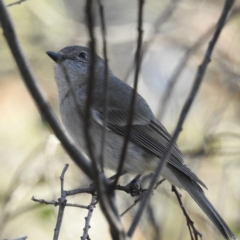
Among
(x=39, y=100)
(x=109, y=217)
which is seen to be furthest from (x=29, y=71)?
(x=109, y=217)

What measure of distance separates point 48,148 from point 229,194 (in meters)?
2.43

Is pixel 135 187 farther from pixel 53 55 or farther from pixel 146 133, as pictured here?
pixel 53 55

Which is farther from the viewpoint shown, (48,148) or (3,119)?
(3,119)

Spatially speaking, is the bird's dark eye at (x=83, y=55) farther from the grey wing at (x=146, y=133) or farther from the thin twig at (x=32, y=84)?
the thin twig at (x=32, y=84)

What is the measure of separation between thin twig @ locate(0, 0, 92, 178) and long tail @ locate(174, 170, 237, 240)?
1.93 meters

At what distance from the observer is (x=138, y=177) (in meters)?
4.39

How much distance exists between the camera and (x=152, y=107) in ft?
20.3

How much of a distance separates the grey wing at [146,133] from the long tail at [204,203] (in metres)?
0.09

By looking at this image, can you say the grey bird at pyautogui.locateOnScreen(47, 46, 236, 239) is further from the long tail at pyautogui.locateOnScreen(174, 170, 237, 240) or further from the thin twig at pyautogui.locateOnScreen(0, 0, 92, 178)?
the thin twig at pyautogui.locateOnScreen(0, 0, 92, 178)

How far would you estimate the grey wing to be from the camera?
4.20 meters

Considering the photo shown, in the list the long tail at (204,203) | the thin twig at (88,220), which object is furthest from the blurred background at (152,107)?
the thin twig at (88,220)

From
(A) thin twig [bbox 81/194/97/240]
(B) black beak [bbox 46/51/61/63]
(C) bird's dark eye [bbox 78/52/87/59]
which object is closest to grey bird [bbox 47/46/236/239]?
(B) black beak [bbox 46/51/61/63]

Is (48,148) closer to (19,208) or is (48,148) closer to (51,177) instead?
(51,177)

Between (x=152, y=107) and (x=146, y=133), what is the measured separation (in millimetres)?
1793
